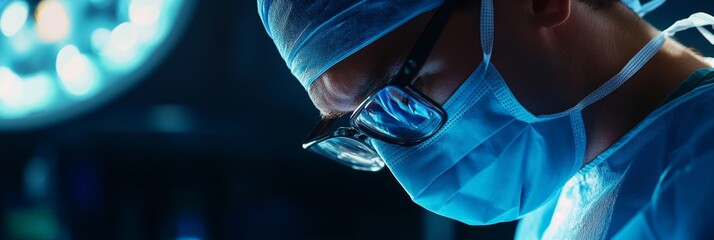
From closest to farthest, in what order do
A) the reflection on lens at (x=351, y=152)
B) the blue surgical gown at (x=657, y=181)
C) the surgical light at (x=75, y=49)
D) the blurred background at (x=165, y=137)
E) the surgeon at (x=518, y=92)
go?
the blue surgical gown at (x=657, y=181), the surgeon at (x=518, y=92), the reflection on lens at (x=351, y=152), the blurred background at (x=165, y=137), the surgical light at (x=75, y=49)

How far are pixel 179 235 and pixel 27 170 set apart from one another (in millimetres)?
614

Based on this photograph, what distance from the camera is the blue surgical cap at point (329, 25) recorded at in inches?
43.3

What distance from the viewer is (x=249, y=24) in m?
2.82

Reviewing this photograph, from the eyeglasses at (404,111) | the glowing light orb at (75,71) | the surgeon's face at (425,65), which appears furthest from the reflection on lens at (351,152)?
the glowing light orb at (75,71)

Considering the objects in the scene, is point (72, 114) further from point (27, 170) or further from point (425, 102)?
point (425, 102)

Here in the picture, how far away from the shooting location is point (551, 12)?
41.9 inches

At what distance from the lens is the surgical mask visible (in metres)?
1.09

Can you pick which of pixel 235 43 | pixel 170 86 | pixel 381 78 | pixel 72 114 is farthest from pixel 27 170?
pixel 381 78

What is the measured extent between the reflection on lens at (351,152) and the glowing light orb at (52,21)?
1833 millimetres

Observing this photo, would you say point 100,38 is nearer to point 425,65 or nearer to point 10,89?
point 10,89

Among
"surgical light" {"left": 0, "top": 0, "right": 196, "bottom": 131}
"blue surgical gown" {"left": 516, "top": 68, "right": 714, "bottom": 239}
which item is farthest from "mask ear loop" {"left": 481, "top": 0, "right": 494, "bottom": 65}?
"surgical light" {"left": 0, "top": 0, "right": 196, "bottom": 131}

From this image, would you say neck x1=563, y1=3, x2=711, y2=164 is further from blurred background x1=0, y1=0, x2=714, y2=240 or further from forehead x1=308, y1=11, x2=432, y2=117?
blurred background x1=0, y1=0, x2=714, y2=240

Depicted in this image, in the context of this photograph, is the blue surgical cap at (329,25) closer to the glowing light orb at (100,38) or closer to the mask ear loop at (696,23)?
the mask ear loop at (696,23)

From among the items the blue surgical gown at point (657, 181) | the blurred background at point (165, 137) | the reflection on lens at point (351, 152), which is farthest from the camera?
the blurred background at point (165, 137)
